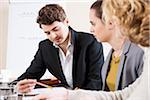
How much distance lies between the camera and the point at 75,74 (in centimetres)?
199

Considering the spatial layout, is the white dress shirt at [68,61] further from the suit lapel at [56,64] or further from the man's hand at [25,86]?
the man's hand at [25,86]

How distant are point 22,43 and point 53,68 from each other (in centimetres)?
91

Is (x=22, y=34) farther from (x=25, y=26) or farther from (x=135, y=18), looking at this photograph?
(x=135, y=18)

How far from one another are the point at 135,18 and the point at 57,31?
3.70 feet

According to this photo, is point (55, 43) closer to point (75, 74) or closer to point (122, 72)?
point (75, 74)

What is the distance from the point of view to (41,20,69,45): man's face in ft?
6.44

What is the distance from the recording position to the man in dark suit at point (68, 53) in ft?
6.37

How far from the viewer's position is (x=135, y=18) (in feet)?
2.92

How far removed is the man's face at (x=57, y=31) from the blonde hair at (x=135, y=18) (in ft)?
3.53

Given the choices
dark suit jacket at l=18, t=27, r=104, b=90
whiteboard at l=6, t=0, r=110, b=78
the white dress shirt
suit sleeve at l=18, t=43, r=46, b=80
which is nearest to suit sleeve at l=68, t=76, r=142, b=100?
dark suit jacket at l=18, t=27, r=104, b=90

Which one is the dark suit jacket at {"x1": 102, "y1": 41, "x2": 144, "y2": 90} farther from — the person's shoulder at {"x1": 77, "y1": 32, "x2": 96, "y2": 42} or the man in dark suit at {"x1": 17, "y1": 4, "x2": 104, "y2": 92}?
the person's shoulder at {"x1": 77, "y1": 32, "x2": 96, "y2": 42}

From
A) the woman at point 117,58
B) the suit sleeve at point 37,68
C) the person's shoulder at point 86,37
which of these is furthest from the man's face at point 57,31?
the woman at point 117,58

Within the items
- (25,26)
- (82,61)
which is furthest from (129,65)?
(25,26)

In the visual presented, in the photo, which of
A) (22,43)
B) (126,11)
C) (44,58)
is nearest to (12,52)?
(22,43)
